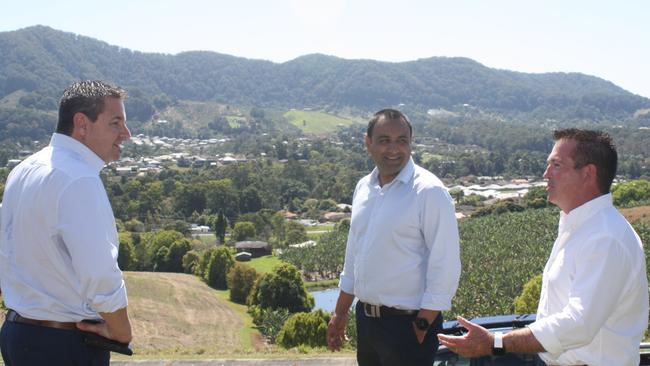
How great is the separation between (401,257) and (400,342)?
43 centimetres

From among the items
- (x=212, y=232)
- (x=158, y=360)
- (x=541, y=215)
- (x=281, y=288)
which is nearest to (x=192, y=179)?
(x=212, y=232)

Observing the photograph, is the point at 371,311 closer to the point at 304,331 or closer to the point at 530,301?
the point at 530,301

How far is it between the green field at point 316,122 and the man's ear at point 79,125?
6777 inches

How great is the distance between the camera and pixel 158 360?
18.2 feet

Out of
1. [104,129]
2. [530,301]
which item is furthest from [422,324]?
[530,301]

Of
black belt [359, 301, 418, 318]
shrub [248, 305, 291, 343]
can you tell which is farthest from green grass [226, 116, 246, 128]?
black belt [359, 301, 418, 318]

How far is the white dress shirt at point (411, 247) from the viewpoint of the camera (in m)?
3.27

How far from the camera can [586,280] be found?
2.42 m

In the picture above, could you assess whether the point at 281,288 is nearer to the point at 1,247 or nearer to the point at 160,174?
the point at 1,247

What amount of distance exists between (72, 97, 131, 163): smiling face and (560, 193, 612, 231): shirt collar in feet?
6.13

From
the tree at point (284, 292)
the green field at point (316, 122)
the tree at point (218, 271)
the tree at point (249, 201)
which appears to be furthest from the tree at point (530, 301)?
the green field at point (316, 122)

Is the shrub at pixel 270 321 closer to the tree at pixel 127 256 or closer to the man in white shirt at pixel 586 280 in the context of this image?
the tree at pixel 127 256

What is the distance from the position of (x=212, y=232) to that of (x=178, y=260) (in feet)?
57.2

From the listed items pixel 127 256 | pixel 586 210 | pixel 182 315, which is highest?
pixel 586 210
